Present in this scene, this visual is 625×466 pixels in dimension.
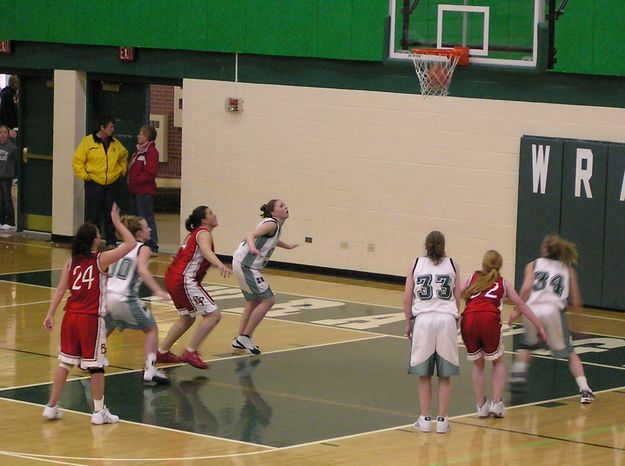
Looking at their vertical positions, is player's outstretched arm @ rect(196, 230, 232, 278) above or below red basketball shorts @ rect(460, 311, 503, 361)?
above

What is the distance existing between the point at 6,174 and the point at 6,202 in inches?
23.6

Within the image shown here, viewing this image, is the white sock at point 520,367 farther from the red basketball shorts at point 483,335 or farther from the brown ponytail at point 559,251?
the red basketball shorts at point 483,335

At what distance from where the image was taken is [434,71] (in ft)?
64.0

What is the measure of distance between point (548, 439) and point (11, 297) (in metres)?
9.73

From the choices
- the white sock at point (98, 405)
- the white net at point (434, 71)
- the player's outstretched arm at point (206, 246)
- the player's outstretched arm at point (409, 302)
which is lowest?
the white sock at point (98, 405)

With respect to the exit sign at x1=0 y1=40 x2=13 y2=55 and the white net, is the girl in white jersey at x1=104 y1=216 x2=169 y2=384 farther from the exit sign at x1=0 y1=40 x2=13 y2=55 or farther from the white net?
the exit sign at x1=0 y1=40 x2=13 y2=55

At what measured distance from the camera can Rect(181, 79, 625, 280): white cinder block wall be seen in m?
20.5

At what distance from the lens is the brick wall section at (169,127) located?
3278 centimetres

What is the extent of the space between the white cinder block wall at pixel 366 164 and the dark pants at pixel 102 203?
1430mm

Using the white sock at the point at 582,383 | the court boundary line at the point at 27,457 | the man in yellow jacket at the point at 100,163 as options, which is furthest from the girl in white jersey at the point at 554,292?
the man in yellow jacket at the point at 100,163

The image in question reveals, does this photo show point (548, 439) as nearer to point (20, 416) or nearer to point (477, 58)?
point (20, 416)

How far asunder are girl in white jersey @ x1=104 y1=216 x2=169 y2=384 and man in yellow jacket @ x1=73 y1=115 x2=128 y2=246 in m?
10.1

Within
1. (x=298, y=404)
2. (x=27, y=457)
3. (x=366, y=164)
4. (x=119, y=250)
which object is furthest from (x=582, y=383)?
(x=366, y=164)

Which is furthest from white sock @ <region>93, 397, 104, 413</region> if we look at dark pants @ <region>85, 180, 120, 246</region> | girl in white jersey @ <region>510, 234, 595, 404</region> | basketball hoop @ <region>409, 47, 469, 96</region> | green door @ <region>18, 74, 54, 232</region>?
green door @ <region>18, 74, 54, 232</region>
